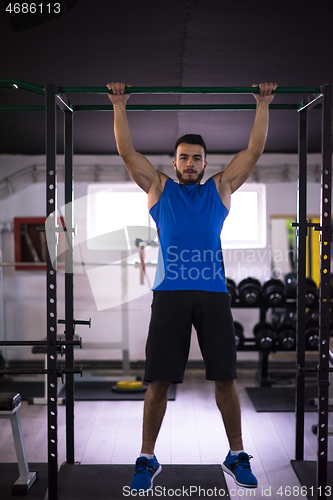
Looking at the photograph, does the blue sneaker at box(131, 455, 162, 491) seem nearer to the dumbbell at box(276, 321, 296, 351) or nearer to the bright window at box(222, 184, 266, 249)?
the dumbbell at box(276, 321, 296, 351)

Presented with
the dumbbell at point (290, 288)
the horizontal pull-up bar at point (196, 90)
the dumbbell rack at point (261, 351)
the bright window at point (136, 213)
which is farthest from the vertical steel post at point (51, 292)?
the bright window at point (136, 213)

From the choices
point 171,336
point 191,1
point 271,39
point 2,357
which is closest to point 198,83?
point 271,39

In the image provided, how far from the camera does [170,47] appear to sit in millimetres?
2498

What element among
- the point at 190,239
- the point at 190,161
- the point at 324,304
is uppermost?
the point at 190,161

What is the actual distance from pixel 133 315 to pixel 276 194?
2280 mm

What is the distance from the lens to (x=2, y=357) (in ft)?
16.6

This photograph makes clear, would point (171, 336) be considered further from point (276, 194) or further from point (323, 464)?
point (276, 194)

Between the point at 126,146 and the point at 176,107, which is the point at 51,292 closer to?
the point at 126,146

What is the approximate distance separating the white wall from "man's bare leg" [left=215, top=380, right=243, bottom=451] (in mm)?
3090

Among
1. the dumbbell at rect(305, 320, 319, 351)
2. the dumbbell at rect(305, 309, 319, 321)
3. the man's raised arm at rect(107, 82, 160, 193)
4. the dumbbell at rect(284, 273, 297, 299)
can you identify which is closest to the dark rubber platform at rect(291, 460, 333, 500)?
the dumbbell at rect(305, 320, 319, 351)

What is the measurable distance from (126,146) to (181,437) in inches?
89.4

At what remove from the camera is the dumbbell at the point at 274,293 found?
15.3 feet

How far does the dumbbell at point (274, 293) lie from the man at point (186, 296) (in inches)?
99.2

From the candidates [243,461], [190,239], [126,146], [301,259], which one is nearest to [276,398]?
[301,259]
